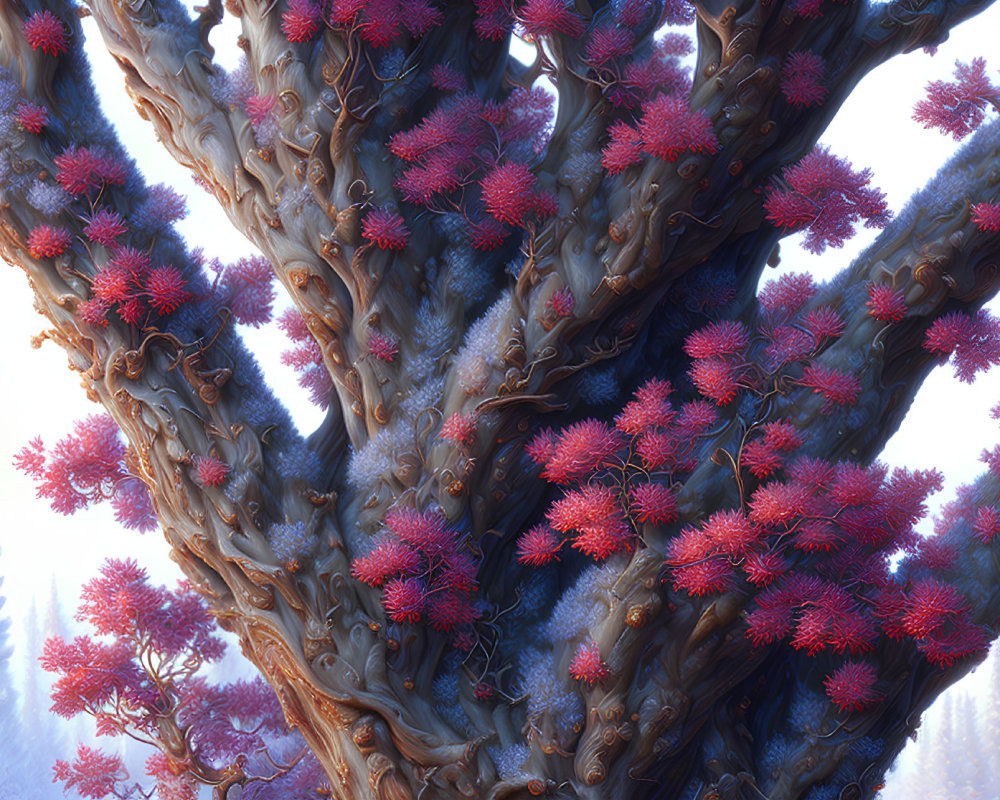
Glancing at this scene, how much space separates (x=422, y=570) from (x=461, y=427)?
0.31 m

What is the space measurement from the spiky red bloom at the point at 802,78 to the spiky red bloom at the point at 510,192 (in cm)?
53

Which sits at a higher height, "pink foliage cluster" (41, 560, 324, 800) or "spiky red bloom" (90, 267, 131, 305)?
"spiky red bloom" (90, 267, 131, 305)

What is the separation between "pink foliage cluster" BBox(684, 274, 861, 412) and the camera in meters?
1.64

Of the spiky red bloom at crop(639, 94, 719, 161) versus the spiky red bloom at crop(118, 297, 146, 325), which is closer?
the spiky red bloom at crop(639, 94, 719, 161)

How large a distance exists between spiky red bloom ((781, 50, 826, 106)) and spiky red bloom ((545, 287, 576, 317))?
0.59 meters

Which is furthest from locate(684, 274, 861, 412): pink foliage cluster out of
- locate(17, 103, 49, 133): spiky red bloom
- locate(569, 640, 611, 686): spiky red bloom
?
locate(17, 103, 49, 133): spiky red bloom

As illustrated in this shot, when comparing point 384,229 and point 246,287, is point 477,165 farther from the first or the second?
point 246,287

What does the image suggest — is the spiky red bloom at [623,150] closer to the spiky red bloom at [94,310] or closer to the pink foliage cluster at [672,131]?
the pink foliage cluster at [672,131]

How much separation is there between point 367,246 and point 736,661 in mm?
Result: 1153

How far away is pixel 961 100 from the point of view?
5.53 ft

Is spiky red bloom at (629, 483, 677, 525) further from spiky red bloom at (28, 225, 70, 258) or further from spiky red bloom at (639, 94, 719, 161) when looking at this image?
spiky red bloom at (28, 225, 70, 258)

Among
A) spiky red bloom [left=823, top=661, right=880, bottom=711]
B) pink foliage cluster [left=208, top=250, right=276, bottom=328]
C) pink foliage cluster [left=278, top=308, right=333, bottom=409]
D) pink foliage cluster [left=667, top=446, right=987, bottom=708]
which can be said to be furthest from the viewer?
pink foliage cluster [left=278, top=308, right=333, bottom=409]

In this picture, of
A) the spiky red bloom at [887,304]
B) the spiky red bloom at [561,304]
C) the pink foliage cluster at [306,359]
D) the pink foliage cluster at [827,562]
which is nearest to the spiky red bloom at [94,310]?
the pink foliage cluster at [306,359]

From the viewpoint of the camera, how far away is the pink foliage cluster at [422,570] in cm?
167
